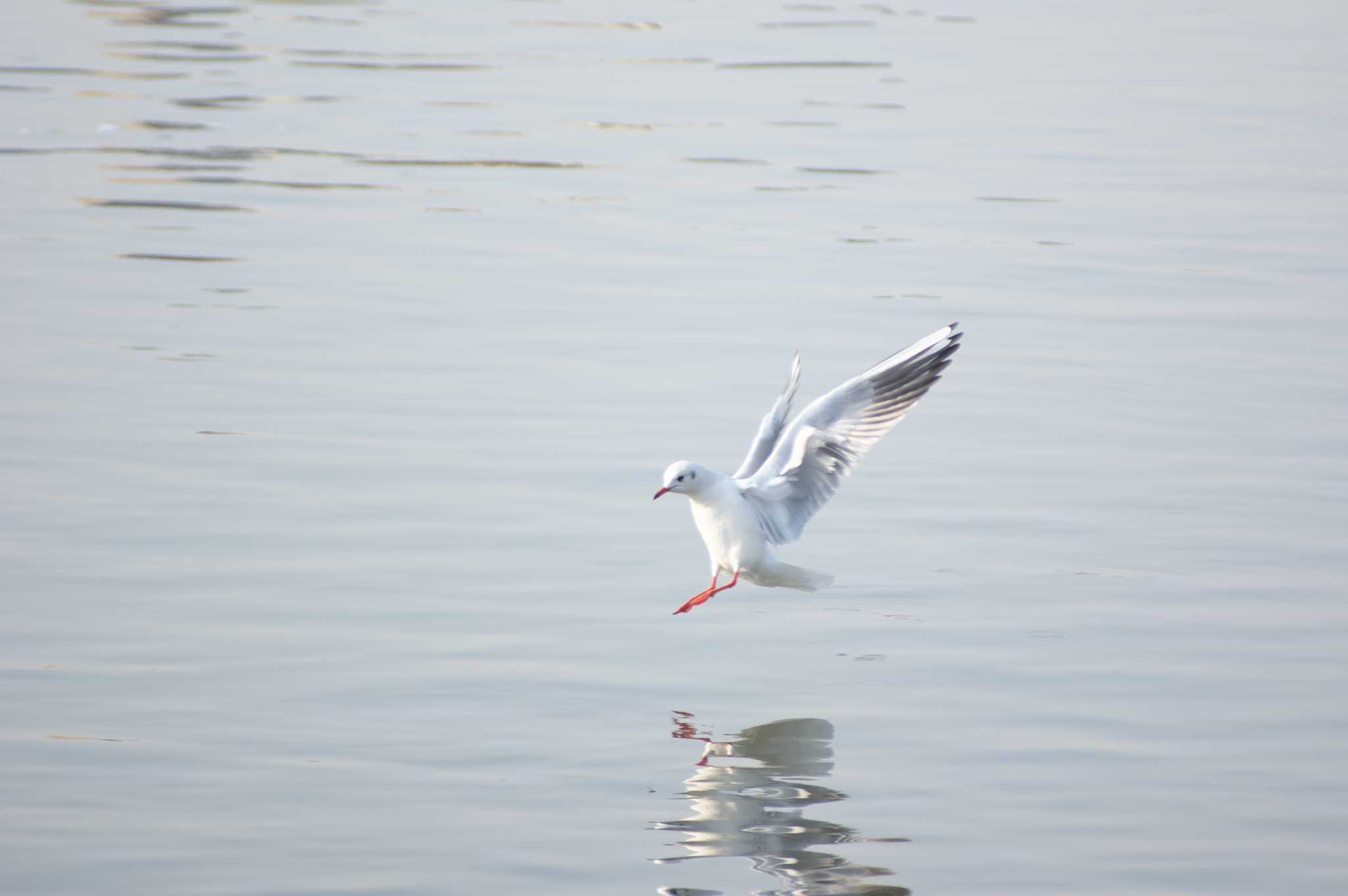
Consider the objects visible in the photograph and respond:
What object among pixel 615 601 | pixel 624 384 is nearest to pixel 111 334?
pixel 624 384

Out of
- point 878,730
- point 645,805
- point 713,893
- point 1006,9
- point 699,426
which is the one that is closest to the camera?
point 713,893

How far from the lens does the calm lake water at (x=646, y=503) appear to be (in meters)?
6.51

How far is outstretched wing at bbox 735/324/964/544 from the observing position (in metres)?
8.34

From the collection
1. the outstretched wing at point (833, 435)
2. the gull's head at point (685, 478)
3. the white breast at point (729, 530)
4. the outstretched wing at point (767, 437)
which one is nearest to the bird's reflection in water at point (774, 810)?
the white breast at point (729, 530)

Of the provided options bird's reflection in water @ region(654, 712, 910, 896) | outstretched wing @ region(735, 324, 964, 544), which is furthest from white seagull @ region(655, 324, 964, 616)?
bird's reflection in water @ region(654, 712, 910, 896)

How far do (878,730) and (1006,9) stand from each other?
69.9ft

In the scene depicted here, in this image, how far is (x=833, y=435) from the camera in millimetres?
8336

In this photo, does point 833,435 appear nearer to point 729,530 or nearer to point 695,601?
point 729,530

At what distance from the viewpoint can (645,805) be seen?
21.7 ft

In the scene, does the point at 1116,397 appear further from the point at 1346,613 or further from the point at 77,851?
the point at 77,851

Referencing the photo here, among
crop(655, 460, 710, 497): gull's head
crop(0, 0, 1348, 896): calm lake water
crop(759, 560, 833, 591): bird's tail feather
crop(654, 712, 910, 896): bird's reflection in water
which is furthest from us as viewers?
crop(759, 560, 833, 591): bird's tail feather

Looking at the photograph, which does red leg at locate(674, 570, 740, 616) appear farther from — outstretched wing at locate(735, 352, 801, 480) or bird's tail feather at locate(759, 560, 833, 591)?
outstretched wing at locate(735, 352, 801, 480)

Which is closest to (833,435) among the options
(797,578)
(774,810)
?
(797,578)

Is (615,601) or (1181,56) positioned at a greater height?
(1181,56)
